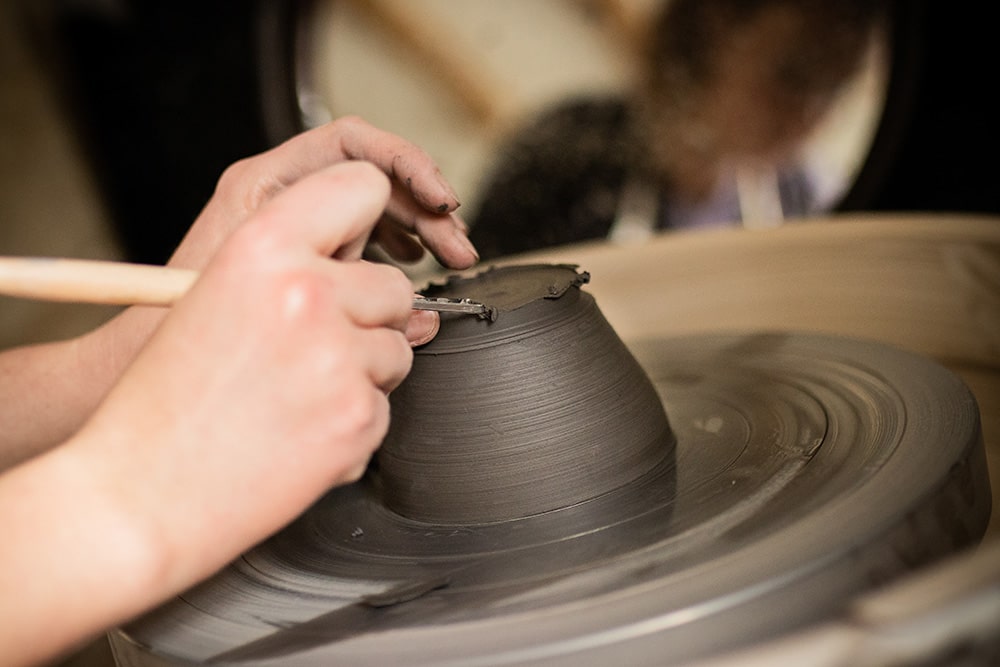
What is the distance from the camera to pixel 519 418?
0.69 meters

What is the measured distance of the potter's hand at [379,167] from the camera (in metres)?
0.79

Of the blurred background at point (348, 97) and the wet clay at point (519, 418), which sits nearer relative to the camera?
the wet clay at point (519, 418)

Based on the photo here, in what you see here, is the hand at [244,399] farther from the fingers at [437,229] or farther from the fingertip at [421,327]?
the fingers at [437,229]

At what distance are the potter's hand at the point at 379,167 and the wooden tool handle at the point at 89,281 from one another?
0.27m

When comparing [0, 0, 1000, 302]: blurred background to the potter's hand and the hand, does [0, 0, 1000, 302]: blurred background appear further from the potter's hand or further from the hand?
the hand

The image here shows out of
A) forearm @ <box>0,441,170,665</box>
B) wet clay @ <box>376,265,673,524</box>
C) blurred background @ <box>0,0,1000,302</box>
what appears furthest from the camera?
blurred background @ <box>0,0,1000,302</box>

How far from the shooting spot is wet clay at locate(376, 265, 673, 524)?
27.3 inches

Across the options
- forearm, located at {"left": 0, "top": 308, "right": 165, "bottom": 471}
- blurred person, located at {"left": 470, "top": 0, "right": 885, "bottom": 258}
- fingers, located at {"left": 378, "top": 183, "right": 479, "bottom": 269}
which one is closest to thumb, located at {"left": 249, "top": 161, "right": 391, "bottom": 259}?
fingers, located at {"left": 378, "top": 183, "right": 479, "bottom": 269}

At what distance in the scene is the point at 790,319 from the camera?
1.24m

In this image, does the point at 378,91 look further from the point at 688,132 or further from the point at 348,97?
the point at 688,132

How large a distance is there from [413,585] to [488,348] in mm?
188

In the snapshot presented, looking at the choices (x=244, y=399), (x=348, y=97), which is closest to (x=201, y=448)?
(x=244, y=399)

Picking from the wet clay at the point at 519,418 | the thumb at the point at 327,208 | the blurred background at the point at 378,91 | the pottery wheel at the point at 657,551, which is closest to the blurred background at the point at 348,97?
the blurred background at the point at 378,91

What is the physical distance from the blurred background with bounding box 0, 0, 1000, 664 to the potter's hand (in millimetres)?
946
